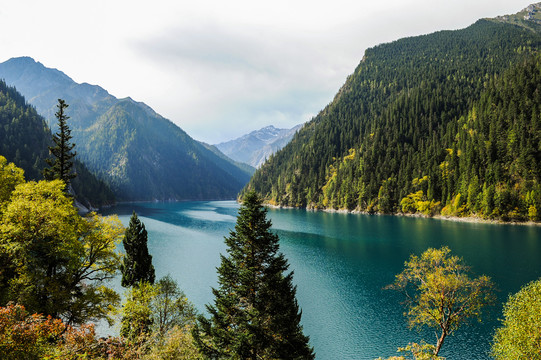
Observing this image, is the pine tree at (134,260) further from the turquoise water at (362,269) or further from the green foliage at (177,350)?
the green foliage at (177,350)

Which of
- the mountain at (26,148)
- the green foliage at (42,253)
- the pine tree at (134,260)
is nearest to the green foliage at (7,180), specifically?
the green foliage at (42,253)

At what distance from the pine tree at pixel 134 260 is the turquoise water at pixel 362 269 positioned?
1169 centimetres

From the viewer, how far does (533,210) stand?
108750mm

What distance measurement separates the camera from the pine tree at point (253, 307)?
22891 millimetres

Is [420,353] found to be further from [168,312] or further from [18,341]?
[168,312]

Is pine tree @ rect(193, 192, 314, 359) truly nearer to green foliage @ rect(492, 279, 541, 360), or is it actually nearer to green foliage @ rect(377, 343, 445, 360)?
green foliage @ rect(377, 343, 445, 360)

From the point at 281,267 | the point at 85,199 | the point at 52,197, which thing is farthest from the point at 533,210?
the point at 85,199

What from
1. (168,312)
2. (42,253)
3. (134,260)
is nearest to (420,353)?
(168,312)

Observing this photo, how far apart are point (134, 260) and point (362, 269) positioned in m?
46.8

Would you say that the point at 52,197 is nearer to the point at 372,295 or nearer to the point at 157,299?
the point at 157,299

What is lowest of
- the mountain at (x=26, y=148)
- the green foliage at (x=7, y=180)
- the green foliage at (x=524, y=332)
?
the green foliage at (x=524, y=332)

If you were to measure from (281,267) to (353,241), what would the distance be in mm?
74580

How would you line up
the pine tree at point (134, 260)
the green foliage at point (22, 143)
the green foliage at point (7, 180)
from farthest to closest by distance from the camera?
the green foliage at point (22, 143), the pine tree at point (134, 260), the green foliage at point (7, 180)

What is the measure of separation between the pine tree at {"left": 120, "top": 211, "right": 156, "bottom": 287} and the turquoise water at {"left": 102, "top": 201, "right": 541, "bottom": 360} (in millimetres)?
11690
